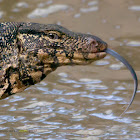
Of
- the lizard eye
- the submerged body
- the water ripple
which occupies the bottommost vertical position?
the water ripple

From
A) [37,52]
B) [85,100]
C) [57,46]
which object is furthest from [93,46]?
[85,100]

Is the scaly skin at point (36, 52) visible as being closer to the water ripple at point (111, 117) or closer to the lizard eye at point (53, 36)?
the lizard eye at point (53, 36)

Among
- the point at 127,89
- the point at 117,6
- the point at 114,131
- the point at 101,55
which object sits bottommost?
the point at 114,131

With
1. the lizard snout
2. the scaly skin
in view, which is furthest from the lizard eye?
the lizard snout

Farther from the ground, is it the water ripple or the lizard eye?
the lizard eye

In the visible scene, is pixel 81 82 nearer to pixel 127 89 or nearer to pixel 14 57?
pixel 127 89

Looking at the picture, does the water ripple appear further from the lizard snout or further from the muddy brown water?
the lizard snout

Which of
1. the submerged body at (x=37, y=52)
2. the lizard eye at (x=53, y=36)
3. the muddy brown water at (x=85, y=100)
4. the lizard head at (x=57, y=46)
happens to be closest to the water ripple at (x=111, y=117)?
the muddy brown water at (x=85, y=100)

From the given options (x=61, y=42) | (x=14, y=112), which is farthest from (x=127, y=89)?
(x=61, y=42)
